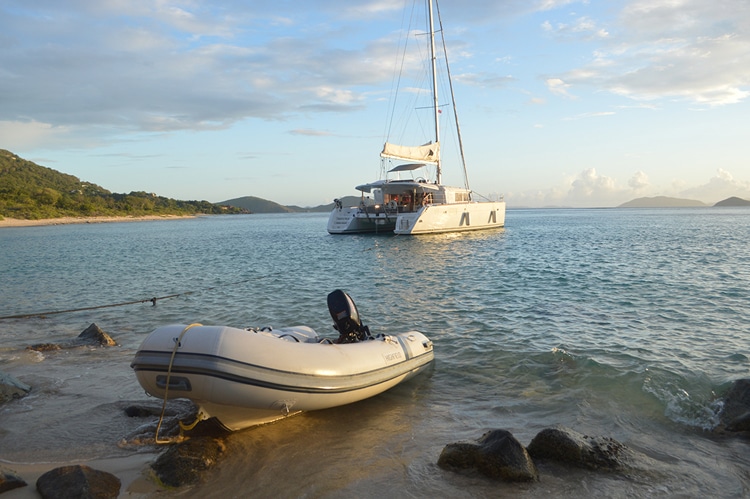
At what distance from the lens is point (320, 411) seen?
588 centimetres

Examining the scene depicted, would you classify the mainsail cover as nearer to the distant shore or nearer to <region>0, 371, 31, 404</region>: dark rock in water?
<region>0, 371, 31, 404</region>: dark rock in water

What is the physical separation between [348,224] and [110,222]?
68.4 meters

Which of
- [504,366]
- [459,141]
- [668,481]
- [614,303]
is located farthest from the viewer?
[459,141]

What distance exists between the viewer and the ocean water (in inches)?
174

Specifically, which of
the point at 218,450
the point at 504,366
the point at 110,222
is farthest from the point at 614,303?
the point at 110,222

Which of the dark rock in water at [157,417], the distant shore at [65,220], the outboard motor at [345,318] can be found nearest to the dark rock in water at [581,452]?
the outboard motor at [345,318]

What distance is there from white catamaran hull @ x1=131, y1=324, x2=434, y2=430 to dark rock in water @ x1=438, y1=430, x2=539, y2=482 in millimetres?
1529

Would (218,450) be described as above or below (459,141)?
below

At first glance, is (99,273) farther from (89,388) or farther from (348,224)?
(348,224)

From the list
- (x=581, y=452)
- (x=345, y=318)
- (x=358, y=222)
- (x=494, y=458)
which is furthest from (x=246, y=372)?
(x=358, y=222)

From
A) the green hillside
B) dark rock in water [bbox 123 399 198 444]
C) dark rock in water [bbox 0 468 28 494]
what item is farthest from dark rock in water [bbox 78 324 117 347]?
the green hillside

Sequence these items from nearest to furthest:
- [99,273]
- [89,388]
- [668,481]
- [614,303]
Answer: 1. [668,481]
2. [89,388]
3. [614,303]
4. [99,273]

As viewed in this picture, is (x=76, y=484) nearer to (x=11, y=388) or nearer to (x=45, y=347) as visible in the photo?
(x=11, y=388)

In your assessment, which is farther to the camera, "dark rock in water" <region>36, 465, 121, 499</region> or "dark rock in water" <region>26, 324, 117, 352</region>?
"dark rock in water" <region>26, 324, 117, 352</region>
